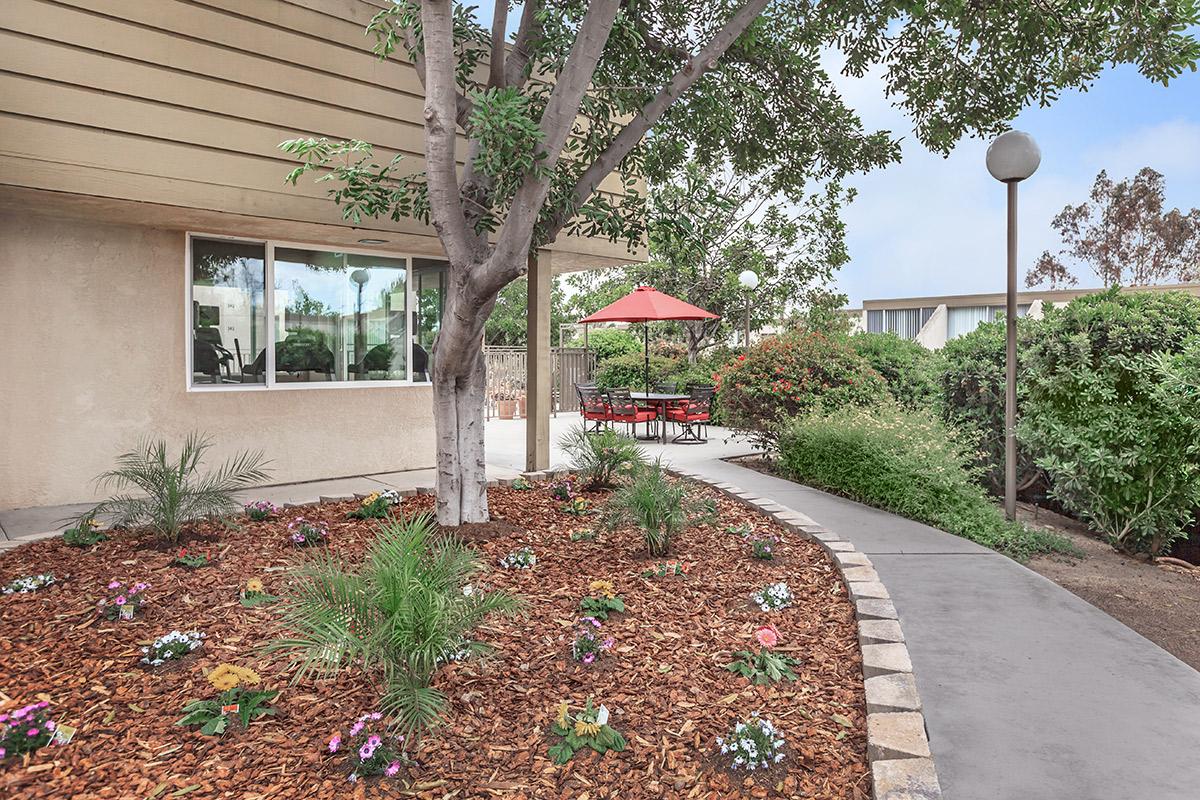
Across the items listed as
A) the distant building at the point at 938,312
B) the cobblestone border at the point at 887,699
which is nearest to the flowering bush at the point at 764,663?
the cobblestone border at the point at 887,699

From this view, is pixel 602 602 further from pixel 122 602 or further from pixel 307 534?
pixel 122 602

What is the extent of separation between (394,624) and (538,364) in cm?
486

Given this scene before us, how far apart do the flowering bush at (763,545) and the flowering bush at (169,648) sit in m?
2.90

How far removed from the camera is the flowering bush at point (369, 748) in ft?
6.97

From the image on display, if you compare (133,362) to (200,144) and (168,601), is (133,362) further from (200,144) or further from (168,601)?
(168,601)

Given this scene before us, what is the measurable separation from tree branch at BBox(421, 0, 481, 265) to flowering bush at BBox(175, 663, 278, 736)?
2.21 meters

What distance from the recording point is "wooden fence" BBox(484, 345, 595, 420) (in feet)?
51.1

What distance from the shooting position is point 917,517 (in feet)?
17.9

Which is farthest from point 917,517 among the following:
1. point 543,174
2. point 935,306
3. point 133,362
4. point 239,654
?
point 935,306

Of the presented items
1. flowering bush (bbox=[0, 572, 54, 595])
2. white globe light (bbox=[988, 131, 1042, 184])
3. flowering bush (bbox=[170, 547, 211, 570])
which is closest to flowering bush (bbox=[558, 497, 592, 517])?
flowering bush (bbox=[170, 547, 211, 570])

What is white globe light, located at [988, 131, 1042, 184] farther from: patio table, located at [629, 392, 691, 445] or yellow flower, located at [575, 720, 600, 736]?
yellow flower, located at [575, 720, 600, 736]

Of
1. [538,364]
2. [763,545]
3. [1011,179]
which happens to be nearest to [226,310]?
[538,364]

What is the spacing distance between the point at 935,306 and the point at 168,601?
24632 millimetres

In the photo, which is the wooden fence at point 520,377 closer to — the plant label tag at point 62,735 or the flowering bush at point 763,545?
the flowering bush at point 763,545
